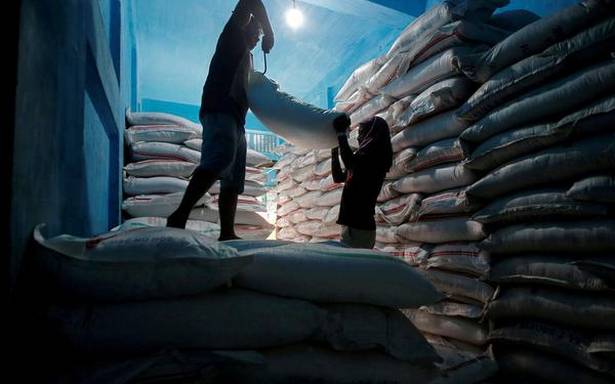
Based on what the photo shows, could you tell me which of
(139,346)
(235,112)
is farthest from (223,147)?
(139,346)

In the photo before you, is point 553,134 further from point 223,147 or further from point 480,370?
point 223,147

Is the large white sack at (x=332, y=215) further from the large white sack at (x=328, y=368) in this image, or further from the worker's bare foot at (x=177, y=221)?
the large white sack at (x=328, y=368)

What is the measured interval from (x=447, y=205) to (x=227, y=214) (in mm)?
1154

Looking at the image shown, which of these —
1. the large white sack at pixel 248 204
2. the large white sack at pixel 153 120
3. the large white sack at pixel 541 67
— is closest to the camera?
the large white sack at pixel 541 67

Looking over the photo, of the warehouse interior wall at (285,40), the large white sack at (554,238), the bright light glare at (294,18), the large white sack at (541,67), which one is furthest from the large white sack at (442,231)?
the bright light glare at (294,18)

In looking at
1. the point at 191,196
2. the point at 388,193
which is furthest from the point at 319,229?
the point at 191,196

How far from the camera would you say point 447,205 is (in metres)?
1.95

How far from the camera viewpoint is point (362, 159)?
2.00m

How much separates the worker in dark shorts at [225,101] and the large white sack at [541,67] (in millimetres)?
1097

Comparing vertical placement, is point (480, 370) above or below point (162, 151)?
below

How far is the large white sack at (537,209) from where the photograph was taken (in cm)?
130

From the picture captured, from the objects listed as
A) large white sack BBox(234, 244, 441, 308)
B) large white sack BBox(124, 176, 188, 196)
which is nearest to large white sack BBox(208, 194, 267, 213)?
large white sack BBox(124, 176, 188, 196)

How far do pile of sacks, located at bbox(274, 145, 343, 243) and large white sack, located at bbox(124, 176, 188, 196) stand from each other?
1234 millimetres

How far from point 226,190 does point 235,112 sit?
1.39 feet
